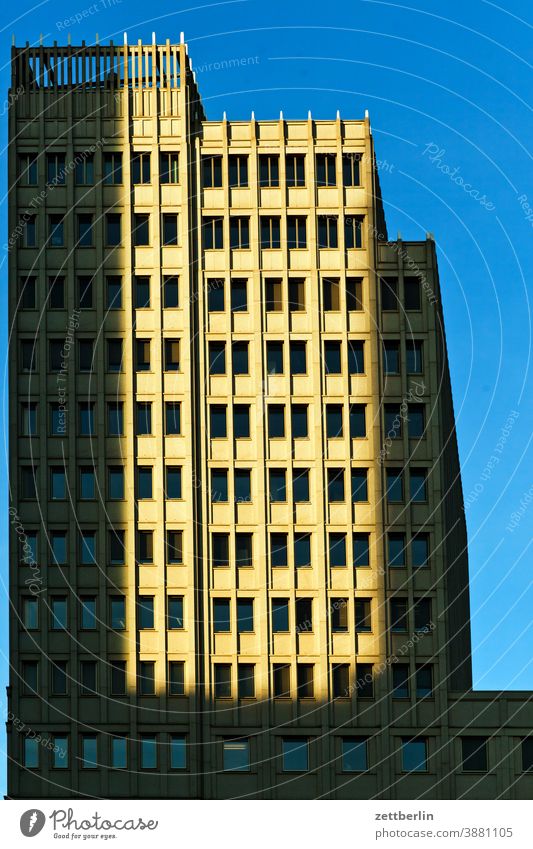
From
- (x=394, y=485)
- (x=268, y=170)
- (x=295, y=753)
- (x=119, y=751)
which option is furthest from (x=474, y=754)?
(x=268, y=170)

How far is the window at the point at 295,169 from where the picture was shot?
13725 cm

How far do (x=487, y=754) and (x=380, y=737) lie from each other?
601 cm

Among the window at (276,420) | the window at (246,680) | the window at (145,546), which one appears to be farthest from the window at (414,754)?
the window at (276,420)

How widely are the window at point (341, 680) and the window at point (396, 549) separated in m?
6.56

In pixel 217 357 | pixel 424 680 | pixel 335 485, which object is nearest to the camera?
pixel 424 680

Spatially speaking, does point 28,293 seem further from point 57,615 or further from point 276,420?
point 57,615

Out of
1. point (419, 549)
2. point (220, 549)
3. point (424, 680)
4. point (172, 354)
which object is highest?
point (172, 354)

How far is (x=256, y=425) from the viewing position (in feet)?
443

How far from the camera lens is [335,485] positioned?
134500 mm

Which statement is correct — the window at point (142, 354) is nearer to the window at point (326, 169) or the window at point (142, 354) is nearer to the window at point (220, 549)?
the window at point (220, 549)

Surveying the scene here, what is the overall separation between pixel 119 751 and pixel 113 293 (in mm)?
26544

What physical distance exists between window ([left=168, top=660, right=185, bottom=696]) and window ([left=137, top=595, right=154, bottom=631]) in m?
2.51
